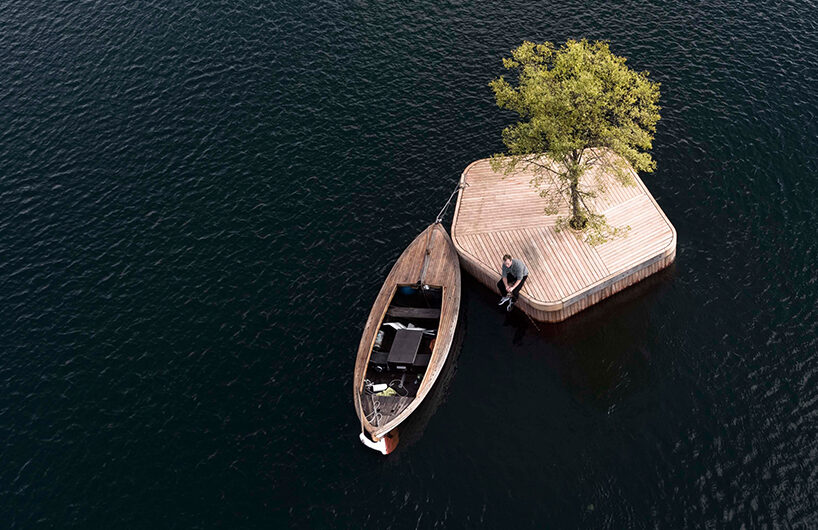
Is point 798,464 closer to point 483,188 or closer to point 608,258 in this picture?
point 608,258

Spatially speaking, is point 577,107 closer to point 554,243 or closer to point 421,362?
point 554,243

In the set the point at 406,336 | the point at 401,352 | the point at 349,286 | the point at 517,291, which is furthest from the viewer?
the point at 349,286

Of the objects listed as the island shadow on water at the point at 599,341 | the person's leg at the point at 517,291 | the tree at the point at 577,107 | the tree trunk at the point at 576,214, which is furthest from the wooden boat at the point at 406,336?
the tree at the point at 577,107

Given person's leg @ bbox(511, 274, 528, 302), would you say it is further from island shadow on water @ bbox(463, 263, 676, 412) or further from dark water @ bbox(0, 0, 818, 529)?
dark water @ bbox(0, 0, 818, 529)

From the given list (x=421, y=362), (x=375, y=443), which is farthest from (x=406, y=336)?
(x=375, y=443)

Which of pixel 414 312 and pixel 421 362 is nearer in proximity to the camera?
pixel 421 362

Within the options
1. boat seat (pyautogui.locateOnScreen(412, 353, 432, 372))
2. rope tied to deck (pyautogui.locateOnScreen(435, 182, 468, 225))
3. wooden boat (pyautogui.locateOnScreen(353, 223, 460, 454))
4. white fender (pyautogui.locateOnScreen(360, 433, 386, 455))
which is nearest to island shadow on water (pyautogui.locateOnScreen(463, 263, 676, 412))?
wooden boat (pyautogui.locateOnScreen(353, 223, 460, 454))

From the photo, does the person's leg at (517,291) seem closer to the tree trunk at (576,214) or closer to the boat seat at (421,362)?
the tree trunk at (576,214)
